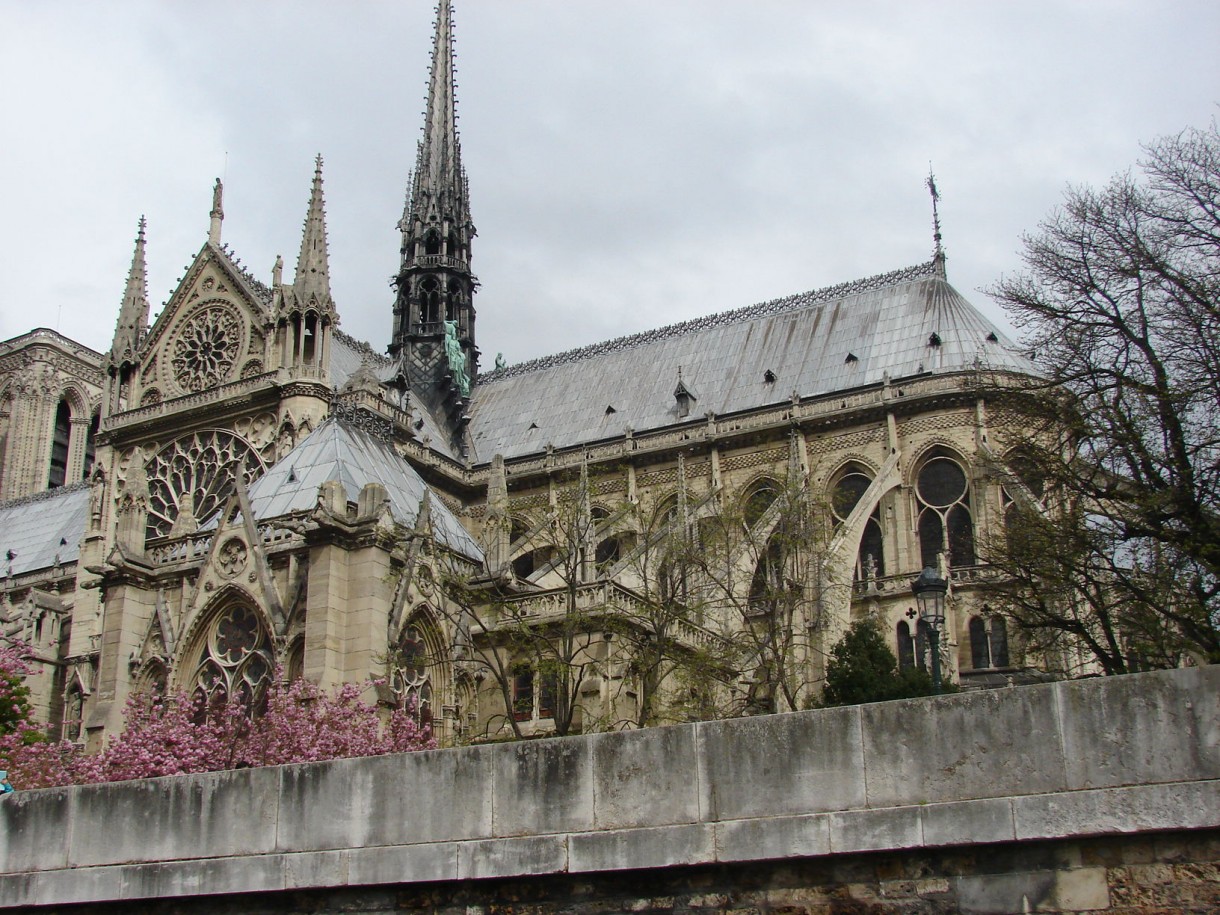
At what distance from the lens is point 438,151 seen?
5778 centimetres

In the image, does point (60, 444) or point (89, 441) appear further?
point (89, 441)

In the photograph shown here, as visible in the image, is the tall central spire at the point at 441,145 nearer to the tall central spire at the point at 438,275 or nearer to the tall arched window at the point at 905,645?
the tall central spire at the point at 438,275

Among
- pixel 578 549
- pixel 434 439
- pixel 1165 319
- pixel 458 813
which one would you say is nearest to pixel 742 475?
pixel 434 439

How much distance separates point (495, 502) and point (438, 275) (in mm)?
28424

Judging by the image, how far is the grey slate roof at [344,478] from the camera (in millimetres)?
27391

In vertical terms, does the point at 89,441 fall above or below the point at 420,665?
above

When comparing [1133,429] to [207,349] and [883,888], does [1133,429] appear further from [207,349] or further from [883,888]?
[207,349]

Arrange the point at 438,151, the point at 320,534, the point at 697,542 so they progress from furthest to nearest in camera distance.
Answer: the point at 438,151
the point at 697,542
the point at 320,534

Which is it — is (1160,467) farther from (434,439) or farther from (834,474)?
(434,439)

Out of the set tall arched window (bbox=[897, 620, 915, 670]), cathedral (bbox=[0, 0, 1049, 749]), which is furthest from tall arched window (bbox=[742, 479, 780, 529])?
tall arched window (bbox=[897, 620, 915, 670])

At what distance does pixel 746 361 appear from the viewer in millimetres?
45531

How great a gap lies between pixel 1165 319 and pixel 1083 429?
6.98ft

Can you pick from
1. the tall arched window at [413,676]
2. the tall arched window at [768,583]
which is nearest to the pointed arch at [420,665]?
the tall arched window at [413,676]

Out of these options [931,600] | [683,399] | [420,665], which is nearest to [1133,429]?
[931,600]
